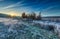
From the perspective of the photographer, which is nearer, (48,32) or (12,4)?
(48,32)

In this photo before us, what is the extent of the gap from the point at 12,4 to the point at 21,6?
0.61 feet

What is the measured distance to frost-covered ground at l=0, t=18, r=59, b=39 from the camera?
1.66m

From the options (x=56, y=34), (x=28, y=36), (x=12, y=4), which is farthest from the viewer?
(x=12, y=4)

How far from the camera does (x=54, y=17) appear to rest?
202cm

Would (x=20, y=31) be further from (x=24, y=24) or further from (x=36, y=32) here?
(x=36, y=32)

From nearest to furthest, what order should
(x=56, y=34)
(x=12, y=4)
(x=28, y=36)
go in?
(x=28, y=36) → (x=56, y=34) → (x=12, y=4)

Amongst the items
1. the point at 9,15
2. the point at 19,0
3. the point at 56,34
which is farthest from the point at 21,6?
the point at 56,34

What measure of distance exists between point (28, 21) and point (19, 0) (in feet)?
1.55

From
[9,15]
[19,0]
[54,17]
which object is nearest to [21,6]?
[19,0]

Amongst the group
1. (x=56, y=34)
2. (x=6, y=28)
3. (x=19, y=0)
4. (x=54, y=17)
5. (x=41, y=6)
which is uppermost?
(x=19, y=0)

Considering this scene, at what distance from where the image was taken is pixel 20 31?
1713 millimetres

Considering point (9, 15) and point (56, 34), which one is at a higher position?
point (9, 15)

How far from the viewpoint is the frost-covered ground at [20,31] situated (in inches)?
65.4

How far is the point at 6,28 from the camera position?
5.65 feet
